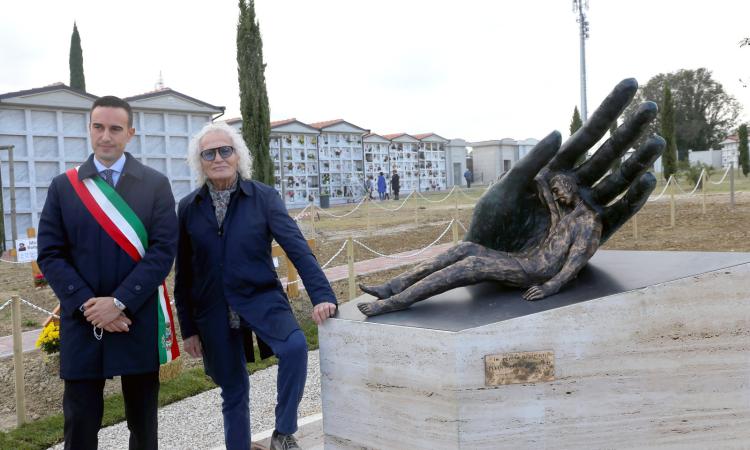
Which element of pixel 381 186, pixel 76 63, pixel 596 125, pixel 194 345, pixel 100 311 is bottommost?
pixel 194 345

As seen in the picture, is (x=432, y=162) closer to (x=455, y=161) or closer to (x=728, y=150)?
(x=455, y=161)

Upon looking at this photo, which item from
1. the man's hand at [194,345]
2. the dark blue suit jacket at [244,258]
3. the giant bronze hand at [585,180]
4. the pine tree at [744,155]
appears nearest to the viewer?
the dark blue suit jacket at [244,258]

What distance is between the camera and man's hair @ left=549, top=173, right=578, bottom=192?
3.46 m

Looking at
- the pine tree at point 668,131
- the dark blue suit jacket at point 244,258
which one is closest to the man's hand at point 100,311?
the dark blue suit jacket at point 244,258

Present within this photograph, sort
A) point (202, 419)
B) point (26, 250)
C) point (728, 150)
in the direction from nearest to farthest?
1. point (202, 419)
2. point (26, 250)
3. point (728, 150)

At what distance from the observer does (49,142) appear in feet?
45.6

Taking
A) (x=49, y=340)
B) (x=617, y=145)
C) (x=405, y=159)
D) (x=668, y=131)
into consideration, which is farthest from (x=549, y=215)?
(x=405, y=159)

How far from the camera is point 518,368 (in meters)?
2.81

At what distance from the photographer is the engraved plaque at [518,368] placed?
2.79 meters

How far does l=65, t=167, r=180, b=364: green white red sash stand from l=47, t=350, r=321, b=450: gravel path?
1.51 m

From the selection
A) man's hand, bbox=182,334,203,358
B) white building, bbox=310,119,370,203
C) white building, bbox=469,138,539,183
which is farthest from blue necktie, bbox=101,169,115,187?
white building, bbox=469,138,539,183

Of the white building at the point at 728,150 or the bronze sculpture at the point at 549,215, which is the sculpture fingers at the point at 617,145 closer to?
the bronze sculpture at the point at 549,215

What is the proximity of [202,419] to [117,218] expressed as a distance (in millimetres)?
2233

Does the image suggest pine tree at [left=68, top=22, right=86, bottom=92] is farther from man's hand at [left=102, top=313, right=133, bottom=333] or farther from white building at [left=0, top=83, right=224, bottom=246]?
man's hand at [left=102, top=313, right=133, bottom=333]
